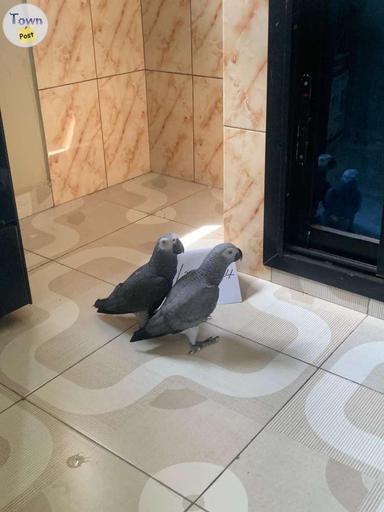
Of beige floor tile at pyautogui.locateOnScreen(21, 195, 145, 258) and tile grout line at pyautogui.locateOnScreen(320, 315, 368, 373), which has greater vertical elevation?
beige floor tile at pyautogui.locateOnScreen(21, 195, 145, 258)

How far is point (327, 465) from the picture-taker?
38.3 inches

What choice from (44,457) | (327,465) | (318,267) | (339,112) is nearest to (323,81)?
(339,112)

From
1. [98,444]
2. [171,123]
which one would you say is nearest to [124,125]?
[171,123]

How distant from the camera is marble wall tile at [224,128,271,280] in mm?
1433

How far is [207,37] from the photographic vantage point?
2047 millimetres

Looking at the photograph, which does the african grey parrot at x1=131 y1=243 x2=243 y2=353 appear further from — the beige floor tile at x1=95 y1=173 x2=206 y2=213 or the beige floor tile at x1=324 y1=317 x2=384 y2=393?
the beige floor tile at x1=95 y1=173 x2=206 y2=213

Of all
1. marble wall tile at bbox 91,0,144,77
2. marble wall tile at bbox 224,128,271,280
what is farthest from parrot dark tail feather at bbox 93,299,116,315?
marble wall tile at bbox 91,0,144,77

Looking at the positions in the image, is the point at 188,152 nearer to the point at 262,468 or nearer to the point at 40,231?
the point at 40,231

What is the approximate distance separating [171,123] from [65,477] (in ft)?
5.36

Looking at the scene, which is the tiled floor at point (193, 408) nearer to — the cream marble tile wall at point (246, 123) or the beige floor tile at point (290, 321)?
the beige floor tile at point (290, 321)

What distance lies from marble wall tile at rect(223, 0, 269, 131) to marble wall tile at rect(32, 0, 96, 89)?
2.68 ft

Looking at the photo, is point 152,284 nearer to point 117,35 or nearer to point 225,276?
point 225,276

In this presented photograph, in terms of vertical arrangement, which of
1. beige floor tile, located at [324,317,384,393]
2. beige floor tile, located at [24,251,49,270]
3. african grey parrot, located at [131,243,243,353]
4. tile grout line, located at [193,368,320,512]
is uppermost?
african grey parrot, located at [131,243,243,353]

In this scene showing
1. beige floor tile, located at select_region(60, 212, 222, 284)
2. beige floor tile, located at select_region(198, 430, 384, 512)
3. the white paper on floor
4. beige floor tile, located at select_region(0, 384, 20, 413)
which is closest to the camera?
beige floor tile, located at select_region(198, 430, 384, 512)
